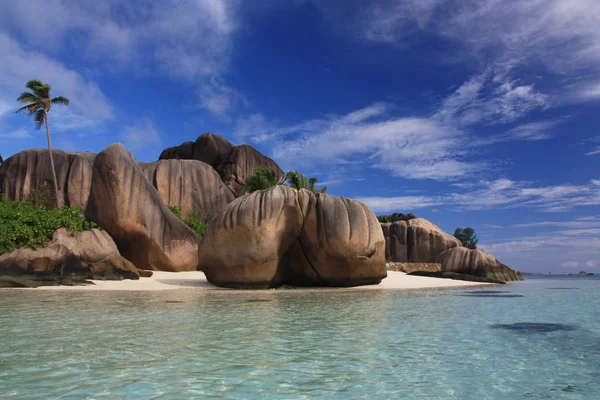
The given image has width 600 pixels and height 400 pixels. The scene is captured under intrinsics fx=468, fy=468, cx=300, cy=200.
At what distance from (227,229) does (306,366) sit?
10157mm

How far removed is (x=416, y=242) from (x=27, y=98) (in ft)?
96.7

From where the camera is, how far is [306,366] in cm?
449

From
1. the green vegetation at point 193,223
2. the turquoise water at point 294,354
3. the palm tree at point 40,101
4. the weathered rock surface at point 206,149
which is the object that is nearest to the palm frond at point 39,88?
the palm tree at point 40,101

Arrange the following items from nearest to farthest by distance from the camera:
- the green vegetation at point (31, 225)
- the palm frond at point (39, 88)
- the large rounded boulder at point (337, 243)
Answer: the large rounded boulder at point (337, 243)
the green vegetation at point (31, 225)
the palm frond at point (39, 88)

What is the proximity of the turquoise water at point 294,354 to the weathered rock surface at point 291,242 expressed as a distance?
5.46 meters

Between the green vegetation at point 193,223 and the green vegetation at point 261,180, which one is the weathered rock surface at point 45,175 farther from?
the green vegetation at point 261,180

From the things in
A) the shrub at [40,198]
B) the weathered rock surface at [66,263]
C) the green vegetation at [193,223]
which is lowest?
the weathered rock surface at [66,263]

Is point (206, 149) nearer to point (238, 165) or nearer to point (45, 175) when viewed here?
point (238, 165)

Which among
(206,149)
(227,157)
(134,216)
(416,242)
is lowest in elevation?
(134,216)

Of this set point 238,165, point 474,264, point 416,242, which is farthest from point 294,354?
point 416,242

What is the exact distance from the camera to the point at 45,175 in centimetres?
2919

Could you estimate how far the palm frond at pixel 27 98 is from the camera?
2623cm

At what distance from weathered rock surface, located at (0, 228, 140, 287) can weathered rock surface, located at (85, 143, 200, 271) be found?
4.03 ft

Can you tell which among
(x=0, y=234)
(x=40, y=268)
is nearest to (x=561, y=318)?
(x=40, y=268)
